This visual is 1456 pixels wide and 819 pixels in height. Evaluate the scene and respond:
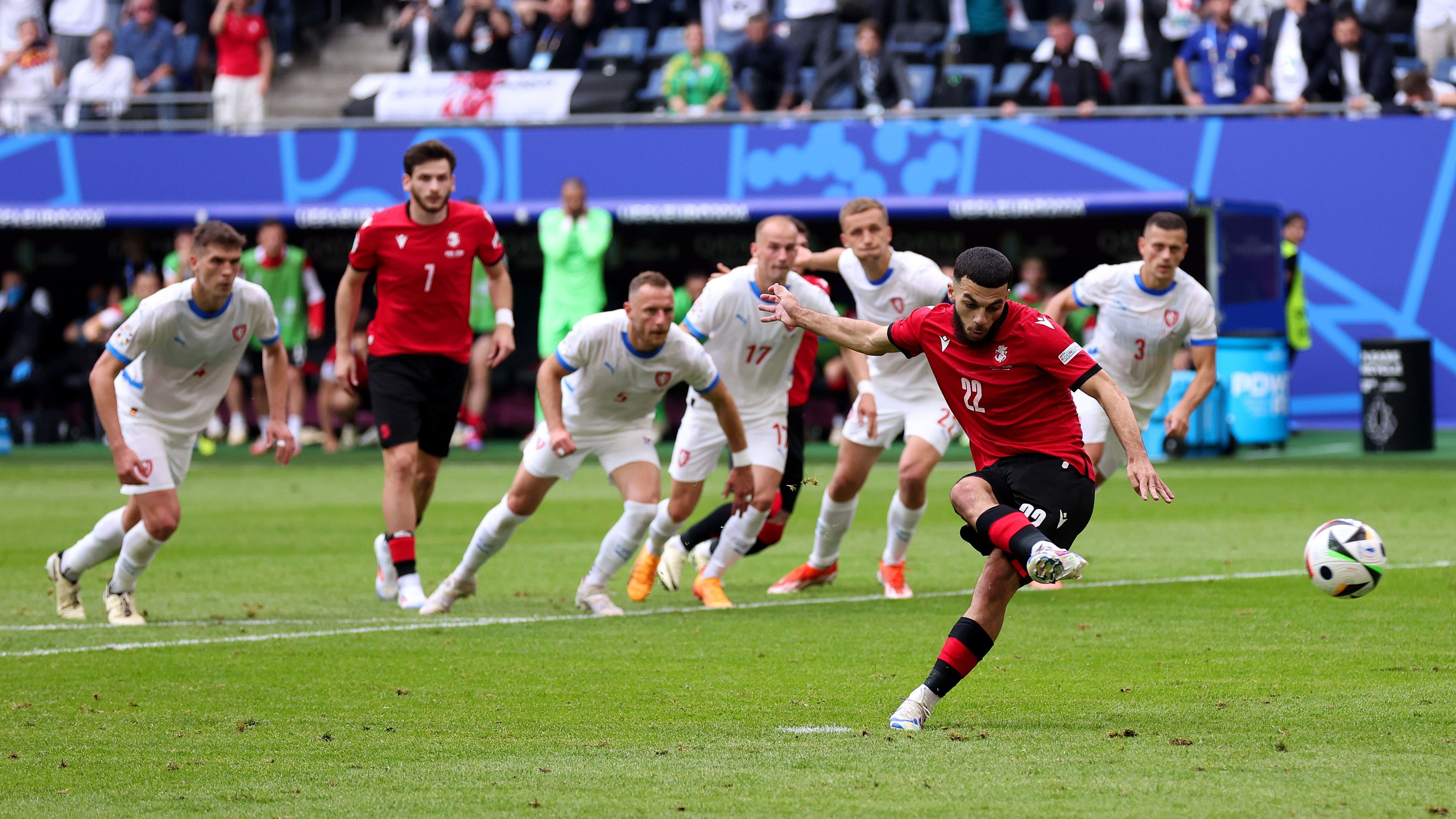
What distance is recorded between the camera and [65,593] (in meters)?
10.0

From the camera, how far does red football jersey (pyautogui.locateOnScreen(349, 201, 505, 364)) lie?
1037 centimetres

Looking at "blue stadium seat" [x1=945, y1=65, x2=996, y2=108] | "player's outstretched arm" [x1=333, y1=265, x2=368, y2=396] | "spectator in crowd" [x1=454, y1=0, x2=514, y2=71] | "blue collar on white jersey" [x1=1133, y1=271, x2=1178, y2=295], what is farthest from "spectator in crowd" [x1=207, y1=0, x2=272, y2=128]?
"blue collar on white jersey" [x1=1133, y1=271, x2=1178, y2=295]

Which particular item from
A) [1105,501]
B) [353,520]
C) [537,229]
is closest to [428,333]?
[353,520]

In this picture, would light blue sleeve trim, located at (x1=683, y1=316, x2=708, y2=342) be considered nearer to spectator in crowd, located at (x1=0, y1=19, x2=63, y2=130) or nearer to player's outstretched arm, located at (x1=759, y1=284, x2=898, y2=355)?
player's outstretched arm, located at (x1=759, y1=284, x2=898, y2=355)

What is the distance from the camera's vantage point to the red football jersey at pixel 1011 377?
22.2ft

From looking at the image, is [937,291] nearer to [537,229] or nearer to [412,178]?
[412,178]

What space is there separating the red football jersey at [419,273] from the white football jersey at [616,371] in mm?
948

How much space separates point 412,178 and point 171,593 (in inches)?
114

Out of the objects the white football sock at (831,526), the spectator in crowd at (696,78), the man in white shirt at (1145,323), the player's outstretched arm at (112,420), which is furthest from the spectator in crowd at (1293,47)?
the player's outstretched arm at (112,420)

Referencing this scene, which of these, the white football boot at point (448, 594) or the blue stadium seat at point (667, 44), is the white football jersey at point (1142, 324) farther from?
the blue stadium seat at point (667, 44)

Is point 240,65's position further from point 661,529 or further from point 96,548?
point 661,529

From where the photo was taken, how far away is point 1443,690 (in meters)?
7.05

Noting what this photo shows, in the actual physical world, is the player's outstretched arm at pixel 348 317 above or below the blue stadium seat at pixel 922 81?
above

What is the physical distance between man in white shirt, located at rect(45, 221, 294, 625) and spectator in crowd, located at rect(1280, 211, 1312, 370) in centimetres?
1366
